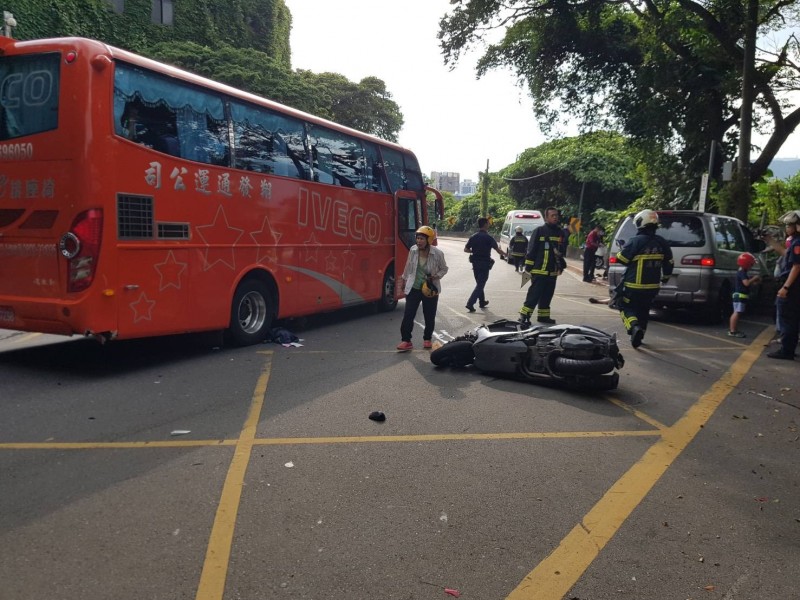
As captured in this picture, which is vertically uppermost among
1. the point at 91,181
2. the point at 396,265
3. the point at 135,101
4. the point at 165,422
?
the point at 135,101

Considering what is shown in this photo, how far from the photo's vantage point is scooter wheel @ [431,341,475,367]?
7168 millimetres

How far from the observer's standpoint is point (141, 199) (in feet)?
22.0

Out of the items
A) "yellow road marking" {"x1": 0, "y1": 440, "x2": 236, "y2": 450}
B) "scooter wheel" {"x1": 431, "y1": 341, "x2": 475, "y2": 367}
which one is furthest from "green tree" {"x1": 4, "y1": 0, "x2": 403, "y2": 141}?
"yellow road marking" {"x1": 0, "y1": 440, "x2": 236, "y2": 450}

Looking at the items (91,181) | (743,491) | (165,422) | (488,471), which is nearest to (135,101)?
(91,181)

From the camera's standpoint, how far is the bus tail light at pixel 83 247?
6.21 metres

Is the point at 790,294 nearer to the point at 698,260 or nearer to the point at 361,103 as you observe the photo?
the point at 698,260

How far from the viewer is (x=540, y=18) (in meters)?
18.4

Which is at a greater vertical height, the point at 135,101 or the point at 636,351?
the point at 135,101

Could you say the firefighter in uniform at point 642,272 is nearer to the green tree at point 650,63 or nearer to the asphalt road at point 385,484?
the asphalt road at point 385,484

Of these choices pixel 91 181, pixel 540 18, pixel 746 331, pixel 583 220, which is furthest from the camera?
pixel 583 220

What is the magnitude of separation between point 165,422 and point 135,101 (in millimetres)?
3463

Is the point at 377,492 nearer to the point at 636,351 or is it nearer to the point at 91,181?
the point at 91,181

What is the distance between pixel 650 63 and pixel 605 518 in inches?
671

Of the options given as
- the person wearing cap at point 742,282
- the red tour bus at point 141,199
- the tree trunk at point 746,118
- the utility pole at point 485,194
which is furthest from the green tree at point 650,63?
the utility pole at point 485,194
